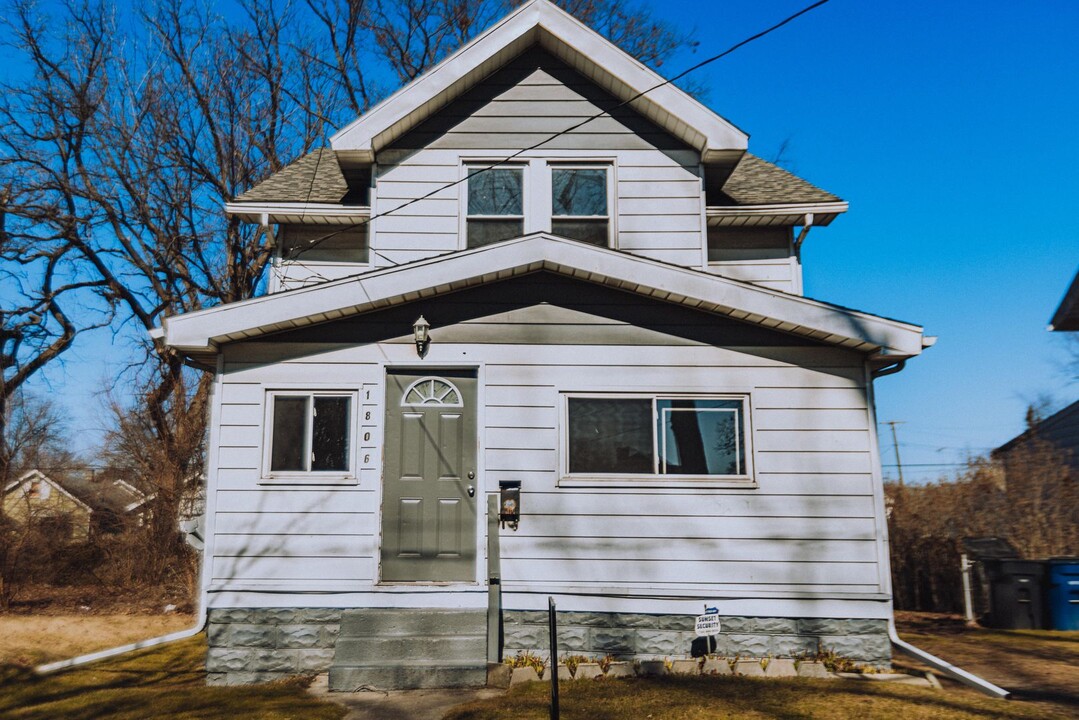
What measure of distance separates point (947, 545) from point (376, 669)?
9.17m

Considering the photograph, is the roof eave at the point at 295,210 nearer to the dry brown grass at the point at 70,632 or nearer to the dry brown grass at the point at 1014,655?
the dry brown grass at the point at 70,632

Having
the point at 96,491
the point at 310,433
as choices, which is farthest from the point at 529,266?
the point at 96,491

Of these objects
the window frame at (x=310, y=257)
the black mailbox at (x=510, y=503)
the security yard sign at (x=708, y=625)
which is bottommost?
the security yard sign at (x=708, y=625)

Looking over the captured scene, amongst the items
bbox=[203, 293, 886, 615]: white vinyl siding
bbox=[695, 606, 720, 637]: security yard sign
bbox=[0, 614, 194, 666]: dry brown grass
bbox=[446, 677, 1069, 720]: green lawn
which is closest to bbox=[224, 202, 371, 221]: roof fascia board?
bbox=[203, 293, 886, 615]: white vinyl siding

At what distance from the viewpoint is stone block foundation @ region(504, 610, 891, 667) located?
305 inches

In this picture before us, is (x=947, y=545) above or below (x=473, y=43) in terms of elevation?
below

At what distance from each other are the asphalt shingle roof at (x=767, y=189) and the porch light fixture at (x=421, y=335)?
4.45 metres

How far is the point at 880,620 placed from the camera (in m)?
7.73

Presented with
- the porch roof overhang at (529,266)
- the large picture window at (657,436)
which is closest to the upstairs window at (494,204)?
the porch roof overhang at (529,266)

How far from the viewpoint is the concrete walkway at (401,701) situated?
6.42m

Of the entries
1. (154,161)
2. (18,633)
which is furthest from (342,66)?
(18,633)

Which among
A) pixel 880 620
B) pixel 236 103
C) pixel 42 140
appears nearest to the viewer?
pixel 880 620

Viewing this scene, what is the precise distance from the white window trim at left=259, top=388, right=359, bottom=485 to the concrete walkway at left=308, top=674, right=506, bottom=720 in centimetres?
191

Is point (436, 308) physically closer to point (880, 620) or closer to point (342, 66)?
point (880, 620)
